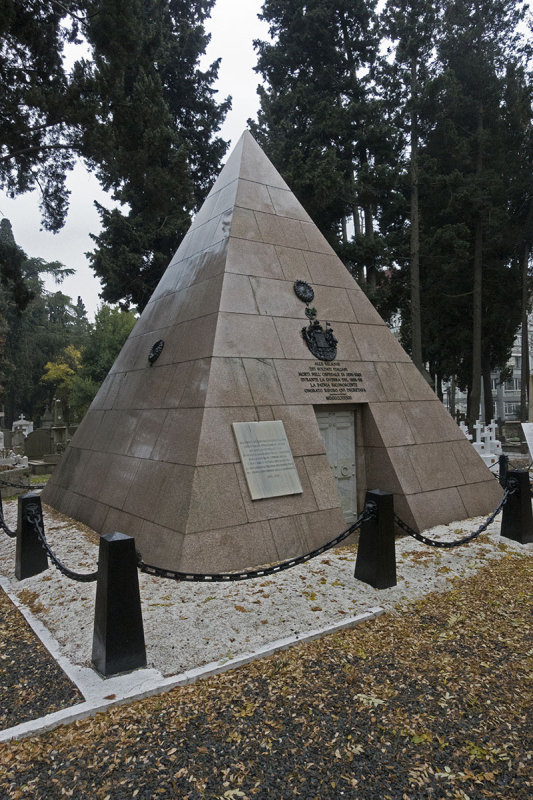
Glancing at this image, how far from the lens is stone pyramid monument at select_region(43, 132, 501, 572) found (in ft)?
20.3

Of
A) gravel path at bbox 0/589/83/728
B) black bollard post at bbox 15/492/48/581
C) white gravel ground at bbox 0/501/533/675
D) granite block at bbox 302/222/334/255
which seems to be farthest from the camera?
granite block at bbox 302/222/334/255

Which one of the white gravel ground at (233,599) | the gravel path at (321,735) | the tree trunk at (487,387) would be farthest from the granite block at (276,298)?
the tree trunk at (487,387)

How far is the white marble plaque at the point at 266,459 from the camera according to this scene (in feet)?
20.9

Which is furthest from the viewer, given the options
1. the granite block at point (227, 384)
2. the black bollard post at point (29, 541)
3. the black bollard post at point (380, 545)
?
the granite block at point (227, 384)

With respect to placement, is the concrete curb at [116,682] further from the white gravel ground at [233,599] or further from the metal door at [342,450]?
the metal door at [342,450]

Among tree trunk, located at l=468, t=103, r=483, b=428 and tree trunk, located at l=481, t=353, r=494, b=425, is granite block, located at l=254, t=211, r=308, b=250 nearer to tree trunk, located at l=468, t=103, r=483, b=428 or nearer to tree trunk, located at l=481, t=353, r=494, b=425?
tree trunk, located at l=468, t=103, r=483, b=428

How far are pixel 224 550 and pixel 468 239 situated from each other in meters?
22.9

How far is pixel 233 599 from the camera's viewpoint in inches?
201

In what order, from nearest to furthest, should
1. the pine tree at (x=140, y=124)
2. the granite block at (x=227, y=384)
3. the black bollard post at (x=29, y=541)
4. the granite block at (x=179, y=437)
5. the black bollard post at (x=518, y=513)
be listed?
the black bollard post at (x=29, y=541) → the granite block at (x=179, y=437) → the granite block at (x=227, y=384) → the black bollard post at (x=518, y=513) → the pine tree at (x=140, y=124)

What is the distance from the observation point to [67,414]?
50062 millimetres

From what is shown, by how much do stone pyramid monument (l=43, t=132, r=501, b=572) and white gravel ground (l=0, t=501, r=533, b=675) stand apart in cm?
39

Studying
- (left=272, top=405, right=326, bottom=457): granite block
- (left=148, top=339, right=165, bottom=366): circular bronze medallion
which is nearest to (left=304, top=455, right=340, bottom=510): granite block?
(left=272, top=405, right=326, bottom=457): granite block

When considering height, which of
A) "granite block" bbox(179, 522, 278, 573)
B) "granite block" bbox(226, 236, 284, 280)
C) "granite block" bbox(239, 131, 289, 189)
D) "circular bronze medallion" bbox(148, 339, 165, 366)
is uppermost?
"granite block" bbox(239, 131, 289, 189)

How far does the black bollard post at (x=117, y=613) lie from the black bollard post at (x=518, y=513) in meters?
5.59
